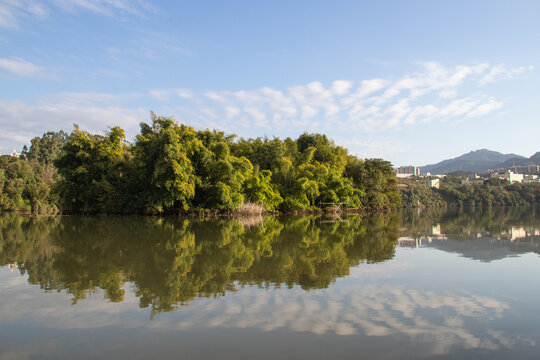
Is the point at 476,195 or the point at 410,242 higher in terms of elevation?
the point at 476,195

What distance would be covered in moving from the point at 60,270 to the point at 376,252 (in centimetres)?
717

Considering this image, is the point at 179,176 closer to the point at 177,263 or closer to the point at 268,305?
the point at 177,263

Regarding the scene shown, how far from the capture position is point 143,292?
512 centimetres

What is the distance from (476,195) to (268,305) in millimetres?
86720

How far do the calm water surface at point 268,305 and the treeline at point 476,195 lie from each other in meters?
71.4

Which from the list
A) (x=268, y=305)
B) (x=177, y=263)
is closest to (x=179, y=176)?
(x=177, y=263)

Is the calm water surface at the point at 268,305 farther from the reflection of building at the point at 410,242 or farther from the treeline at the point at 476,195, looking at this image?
the treeline at the point at 476,195

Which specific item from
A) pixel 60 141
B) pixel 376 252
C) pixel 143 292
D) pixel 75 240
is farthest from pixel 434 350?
pixel 60 141

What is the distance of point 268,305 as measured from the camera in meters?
4.50

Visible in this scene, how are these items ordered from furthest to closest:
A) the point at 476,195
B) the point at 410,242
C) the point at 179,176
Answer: the point at 476,195 < the point at 179,176 < the point at 410,242

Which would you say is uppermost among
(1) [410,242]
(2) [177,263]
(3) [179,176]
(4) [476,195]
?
(3) [179,176]

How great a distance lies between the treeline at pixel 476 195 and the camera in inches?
2972

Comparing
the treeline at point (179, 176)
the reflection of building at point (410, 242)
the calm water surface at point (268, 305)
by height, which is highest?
the treeline at point (179, 176)

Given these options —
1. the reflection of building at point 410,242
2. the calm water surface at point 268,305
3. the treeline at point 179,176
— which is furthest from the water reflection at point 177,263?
the treeline at point 179,176
